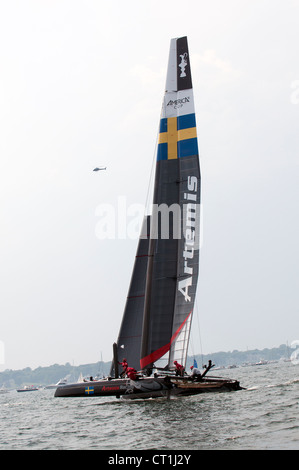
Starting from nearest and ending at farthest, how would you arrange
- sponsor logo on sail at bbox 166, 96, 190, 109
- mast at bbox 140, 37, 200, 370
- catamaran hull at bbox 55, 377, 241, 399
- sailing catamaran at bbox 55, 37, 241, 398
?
catamaran hull at bbox 55, 377, 241, 399, sailing catamaran at bbox 55, 37, 241, 398, mast at bbox 140, 37, 200, 370, sponsor logo on sail at bbox 166, 96, 190, 109

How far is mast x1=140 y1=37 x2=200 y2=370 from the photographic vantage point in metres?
25.4

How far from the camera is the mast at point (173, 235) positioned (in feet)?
83.2

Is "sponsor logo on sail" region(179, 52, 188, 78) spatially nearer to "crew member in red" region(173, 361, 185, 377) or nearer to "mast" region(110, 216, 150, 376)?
"mast" region(110, 216, 150, 376)

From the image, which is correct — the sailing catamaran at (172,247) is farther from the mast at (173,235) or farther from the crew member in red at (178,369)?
the crew member in red at (178,369)

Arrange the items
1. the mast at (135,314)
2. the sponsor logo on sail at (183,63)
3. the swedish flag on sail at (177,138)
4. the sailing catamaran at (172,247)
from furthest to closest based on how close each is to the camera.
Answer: the mast at (135,314)
the sponsor logo on sail at (183,63)
the swedish flag on sail at (177,138)
the sailing catamaran at (172,247)

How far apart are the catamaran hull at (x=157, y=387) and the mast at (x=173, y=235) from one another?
5.11 feet

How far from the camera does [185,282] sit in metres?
25.7

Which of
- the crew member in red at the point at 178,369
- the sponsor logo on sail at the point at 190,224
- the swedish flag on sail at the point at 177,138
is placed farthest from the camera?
the swedish flag on sail at the point at 177,138

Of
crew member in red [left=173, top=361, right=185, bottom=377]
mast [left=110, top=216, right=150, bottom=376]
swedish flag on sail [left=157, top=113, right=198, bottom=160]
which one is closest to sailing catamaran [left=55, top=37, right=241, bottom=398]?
swedish flag on sail [left=157, top=113, right=198, bottom=160]

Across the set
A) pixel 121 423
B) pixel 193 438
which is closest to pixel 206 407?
pixel 121 423

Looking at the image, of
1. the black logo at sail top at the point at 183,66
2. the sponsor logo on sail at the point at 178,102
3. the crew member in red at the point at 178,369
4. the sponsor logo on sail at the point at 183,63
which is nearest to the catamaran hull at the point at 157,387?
the crew member in red at the point at 178,369

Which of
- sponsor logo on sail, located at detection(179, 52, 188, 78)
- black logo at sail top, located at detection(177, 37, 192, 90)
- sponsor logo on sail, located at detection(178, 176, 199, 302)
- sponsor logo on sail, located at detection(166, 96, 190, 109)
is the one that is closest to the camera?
sponsor logo on sail, located at detection(178, 176, 199, 302)

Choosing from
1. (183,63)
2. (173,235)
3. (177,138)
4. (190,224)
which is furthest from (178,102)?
(173,235)
